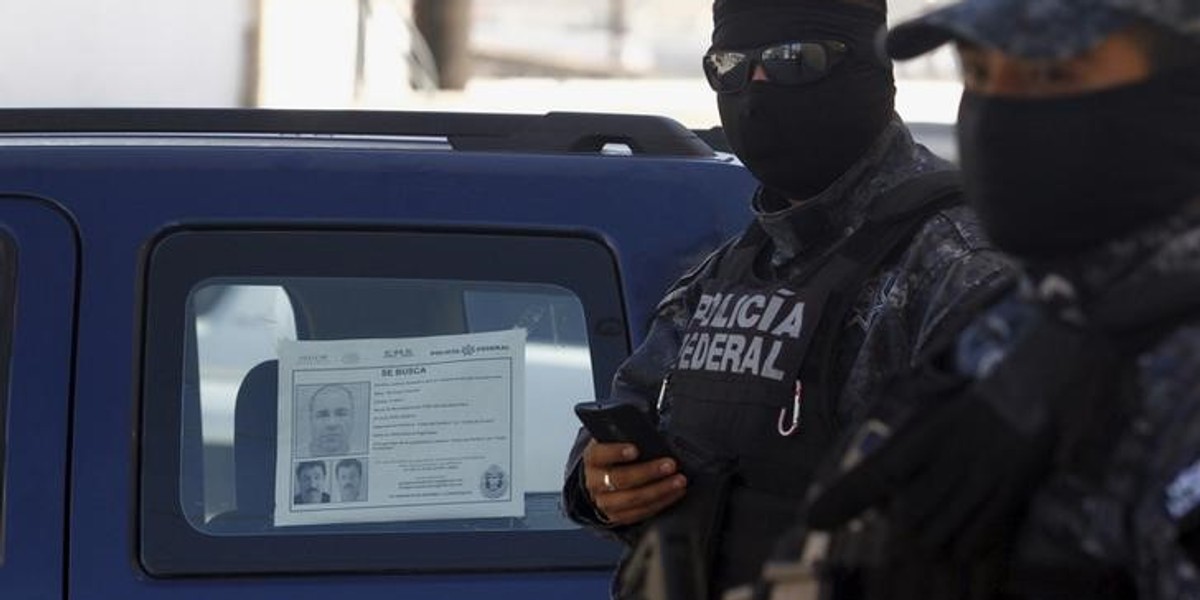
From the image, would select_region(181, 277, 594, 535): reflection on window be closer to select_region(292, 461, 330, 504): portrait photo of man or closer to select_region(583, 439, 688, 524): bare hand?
select_region(292, 461, 330, 504): portrait photo of man

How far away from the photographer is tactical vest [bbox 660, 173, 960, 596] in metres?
2.54

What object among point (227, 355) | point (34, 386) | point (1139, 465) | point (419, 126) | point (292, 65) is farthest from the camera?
point (292, 65)

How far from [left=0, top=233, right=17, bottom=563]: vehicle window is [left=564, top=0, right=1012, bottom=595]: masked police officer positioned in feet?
2.53

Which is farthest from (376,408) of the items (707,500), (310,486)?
(707,500)

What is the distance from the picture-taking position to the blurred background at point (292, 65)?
528 inches

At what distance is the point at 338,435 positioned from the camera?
3.03 metres

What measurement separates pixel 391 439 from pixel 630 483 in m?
0.53

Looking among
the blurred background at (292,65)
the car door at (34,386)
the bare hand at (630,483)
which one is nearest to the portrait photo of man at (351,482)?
the car door at (34,386)

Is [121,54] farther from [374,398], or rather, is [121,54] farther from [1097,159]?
[1097,159]

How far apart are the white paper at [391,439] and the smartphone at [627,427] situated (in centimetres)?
44

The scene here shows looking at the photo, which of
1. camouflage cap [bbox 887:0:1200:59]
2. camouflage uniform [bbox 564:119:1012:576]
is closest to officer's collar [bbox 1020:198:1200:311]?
camouflage cap [bbox 887:0:1200:59]

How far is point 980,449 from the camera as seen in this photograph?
173 centimetres

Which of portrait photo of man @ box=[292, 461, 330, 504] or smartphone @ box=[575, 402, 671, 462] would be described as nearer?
smartphone @ box=[575, 402, 671, 462]

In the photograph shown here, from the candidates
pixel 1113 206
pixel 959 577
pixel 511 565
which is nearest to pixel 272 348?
pixel 511 565
